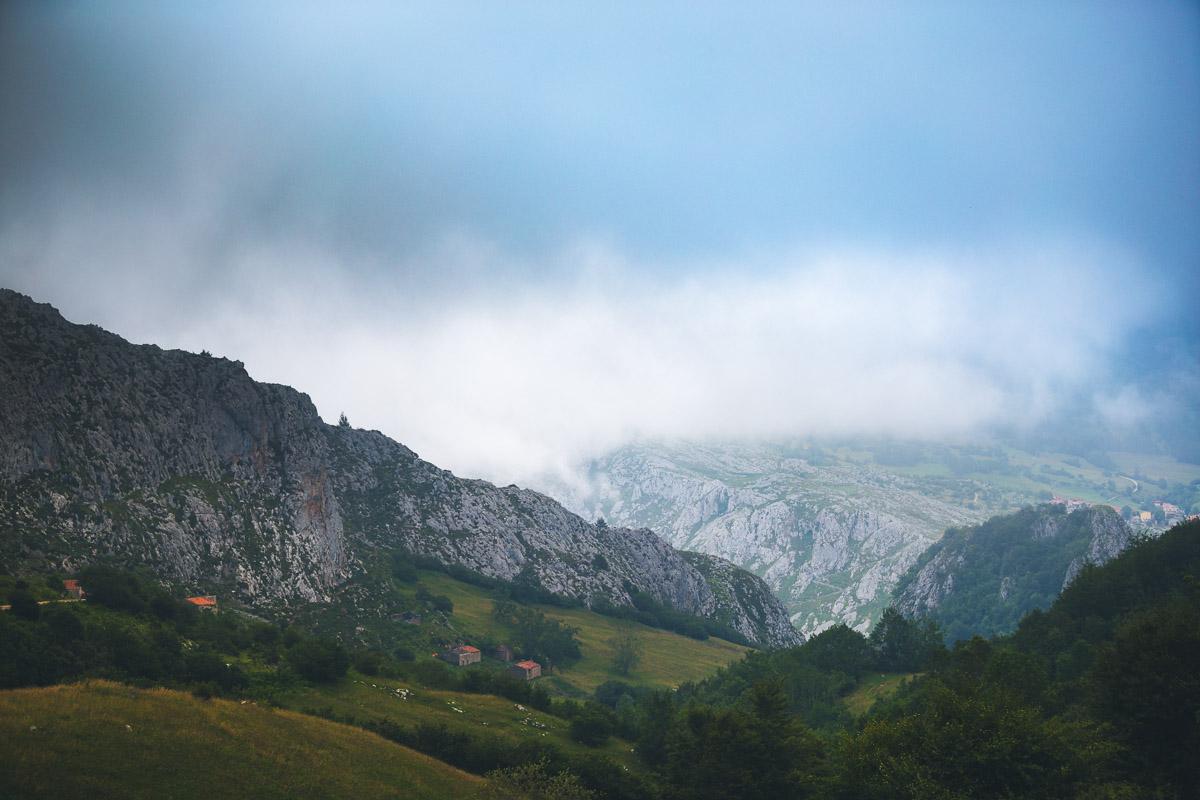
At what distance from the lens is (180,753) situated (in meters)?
38.8

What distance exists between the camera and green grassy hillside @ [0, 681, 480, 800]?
33.0m

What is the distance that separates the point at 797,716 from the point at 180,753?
182ft

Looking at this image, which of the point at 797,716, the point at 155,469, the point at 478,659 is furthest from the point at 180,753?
the point at 155,469

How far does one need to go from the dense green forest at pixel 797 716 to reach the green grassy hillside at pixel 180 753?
25.9 ft

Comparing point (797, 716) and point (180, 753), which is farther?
point (797, 716)

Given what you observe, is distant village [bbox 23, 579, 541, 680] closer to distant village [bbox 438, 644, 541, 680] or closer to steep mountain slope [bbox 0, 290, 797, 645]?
distant village [bbox 438, 644, 541, 680]

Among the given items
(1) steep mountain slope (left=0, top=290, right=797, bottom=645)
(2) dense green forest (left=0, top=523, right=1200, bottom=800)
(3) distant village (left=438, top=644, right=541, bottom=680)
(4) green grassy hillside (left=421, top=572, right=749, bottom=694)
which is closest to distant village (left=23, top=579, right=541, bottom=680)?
(3) distant village (left=438, top=644, right=541, bottom=680)

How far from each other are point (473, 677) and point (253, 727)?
49.7m

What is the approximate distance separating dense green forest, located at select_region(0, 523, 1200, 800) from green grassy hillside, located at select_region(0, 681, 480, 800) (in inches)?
311

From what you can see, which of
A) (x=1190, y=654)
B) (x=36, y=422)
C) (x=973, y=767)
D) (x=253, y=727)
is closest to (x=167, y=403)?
(x=36, y=422)

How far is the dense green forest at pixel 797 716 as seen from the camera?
41.8 metres

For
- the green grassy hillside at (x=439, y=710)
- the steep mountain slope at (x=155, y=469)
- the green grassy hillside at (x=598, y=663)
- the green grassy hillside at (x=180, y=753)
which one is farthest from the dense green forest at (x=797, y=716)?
the green grassy hillside at (x=598, y=663)

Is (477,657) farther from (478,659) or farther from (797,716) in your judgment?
(797,716)

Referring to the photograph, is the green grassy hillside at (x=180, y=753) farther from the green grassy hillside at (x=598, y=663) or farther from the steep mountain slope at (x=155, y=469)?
the green grassy hillside at (x=598, y=663)
